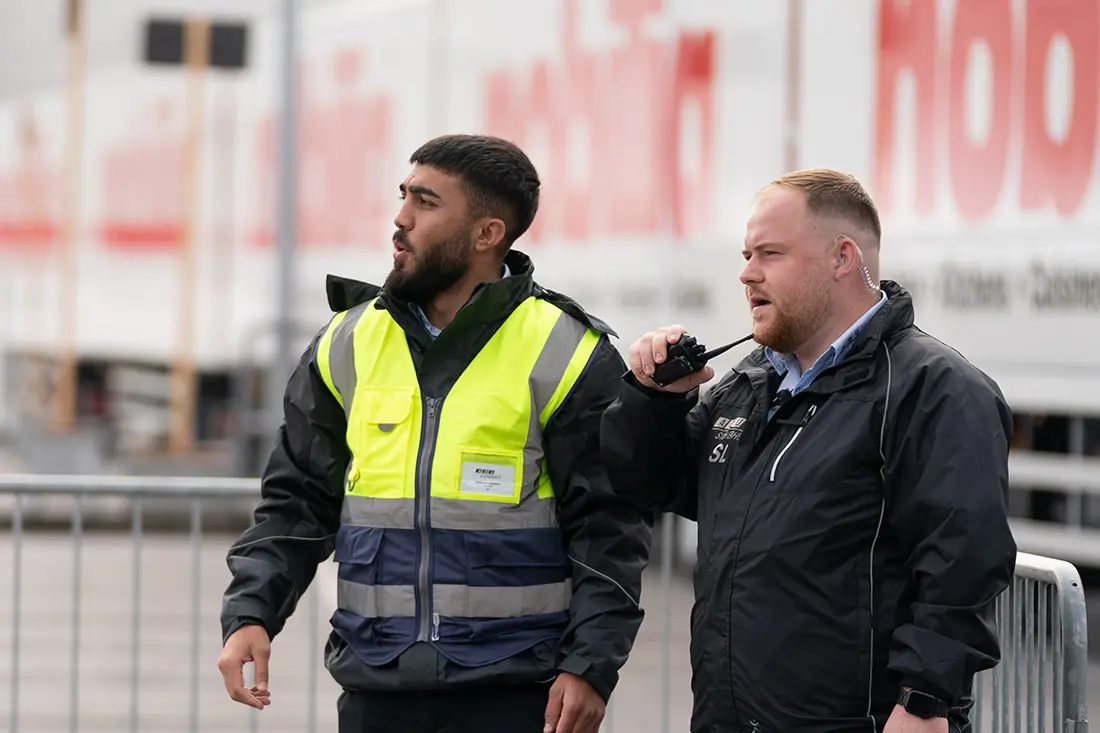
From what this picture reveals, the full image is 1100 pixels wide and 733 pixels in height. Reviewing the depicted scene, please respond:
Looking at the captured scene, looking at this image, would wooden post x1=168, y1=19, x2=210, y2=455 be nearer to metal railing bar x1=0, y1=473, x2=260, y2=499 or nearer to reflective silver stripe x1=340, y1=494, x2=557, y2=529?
metal railing bar x1=0, y1=473, x2=260, y2=499

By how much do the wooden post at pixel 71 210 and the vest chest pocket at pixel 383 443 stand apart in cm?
1523

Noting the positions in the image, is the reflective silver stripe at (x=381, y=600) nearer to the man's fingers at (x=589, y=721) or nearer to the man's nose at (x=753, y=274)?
the man's fingers at (x=589, y=721)

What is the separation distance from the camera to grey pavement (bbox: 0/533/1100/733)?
8172 millimetres

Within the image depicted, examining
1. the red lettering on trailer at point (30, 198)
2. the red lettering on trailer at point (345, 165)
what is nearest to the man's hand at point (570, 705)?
Answer: the red lettering on trailer at point (345, 165)

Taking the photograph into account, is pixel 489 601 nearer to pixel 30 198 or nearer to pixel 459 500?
pixel 459 500

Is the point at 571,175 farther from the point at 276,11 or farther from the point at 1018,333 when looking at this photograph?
the point at 276,11

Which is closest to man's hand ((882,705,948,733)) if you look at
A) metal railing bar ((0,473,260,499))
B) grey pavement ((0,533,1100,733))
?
grey pavement ((0,533,1100,733))

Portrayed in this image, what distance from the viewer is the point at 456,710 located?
3.93 m

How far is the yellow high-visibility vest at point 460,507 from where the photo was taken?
3.92 meters

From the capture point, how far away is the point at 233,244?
1892 centimetres

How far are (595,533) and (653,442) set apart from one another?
32cm

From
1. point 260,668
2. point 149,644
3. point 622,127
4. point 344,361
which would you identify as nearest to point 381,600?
point 260,668

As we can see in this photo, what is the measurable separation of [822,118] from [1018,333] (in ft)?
6.23

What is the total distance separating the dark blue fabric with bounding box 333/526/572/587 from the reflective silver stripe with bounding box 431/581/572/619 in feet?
0.05
